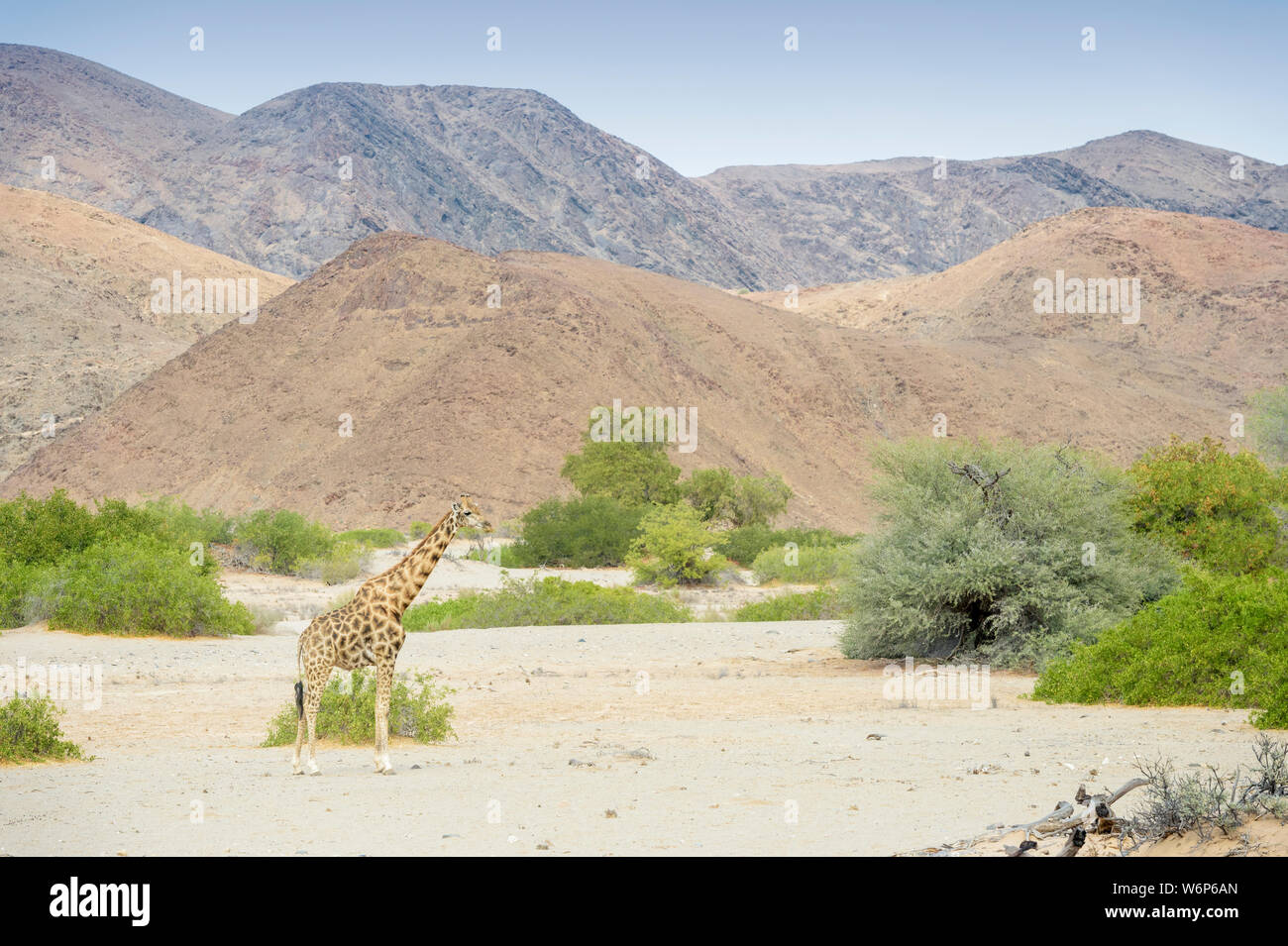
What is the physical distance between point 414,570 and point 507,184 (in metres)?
150

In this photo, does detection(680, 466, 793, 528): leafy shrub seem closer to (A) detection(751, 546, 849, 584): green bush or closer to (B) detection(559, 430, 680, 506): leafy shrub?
(B) detection(559, 430, 680, 506): leafy shrub

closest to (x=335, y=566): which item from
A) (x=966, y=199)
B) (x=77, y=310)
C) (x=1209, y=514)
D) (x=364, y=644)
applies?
(x=1209, y=514)

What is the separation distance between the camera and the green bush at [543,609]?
71.3 ft

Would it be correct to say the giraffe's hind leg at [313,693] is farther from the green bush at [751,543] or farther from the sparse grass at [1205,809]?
the green bush at [751,543]

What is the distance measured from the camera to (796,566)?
32.2 meters

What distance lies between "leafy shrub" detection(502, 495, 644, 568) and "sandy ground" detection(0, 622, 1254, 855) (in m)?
20.1

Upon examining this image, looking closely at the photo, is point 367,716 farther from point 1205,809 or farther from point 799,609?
point 799,609

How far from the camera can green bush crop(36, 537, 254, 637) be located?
17375mm

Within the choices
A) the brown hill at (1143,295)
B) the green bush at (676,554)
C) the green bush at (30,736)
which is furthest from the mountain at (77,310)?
the green bush at (30,736)

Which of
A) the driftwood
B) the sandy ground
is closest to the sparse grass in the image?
the driftwood

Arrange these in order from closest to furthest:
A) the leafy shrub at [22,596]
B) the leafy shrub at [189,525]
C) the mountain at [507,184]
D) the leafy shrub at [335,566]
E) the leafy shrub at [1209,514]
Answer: the leafy shrub at [22,596] < the leafy shrub at [1209,514] < the leafy shrub at [189,525] < the leafy shrub at [335,566] < the mountain at [507,184]

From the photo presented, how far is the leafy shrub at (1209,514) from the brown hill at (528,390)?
3545 centimetres
